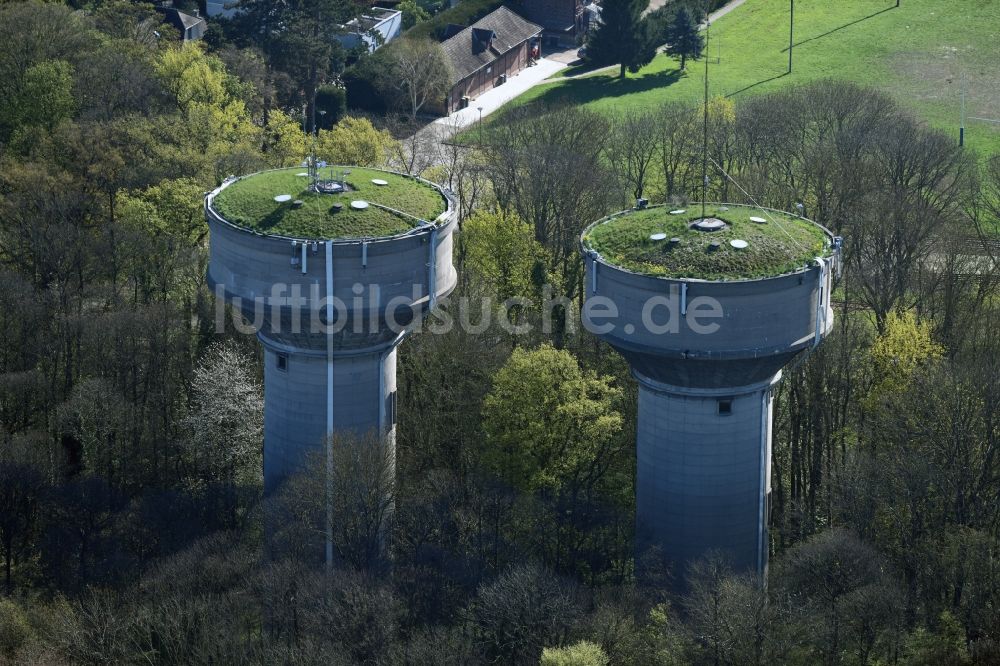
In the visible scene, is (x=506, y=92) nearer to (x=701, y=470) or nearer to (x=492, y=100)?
(x=492, y=100)

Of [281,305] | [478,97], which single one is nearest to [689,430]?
[281,305]

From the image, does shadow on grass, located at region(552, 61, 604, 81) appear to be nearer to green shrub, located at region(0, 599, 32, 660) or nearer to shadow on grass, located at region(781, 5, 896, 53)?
shadow on grass, located at region(781, 5, 896, 53)

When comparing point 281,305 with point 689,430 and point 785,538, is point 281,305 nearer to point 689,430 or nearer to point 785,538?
point 689,430

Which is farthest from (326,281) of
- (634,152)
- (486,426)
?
(634,152)

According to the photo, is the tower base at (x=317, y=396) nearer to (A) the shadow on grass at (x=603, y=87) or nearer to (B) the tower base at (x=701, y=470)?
(B) the tower base at (x=701, y=470)

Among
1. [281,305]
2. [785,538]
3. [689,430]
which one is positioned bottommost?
[785,538]

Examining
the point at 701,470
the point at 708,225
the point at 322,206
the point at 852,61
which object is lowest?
the point at 852,61

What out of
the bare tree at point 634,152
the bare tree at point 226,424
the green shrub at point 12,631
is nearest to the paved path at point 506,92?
the bare tree at point 634,152
